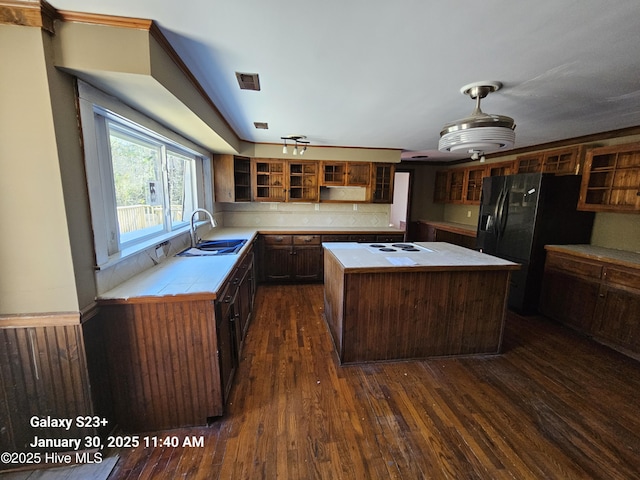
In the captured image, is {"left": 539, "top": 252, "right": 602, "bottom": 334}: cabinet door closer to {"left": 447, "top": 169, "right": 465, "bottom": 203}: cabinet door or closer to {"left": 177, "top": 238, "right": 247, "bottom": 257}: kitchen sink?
{"left": 447, "top": 169, "right": 465, "bottom": 203}: cabinet door

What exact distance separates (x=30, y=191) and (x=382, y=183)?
13.9 feet

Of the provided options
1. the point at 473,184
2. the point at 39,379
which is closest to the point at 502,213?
the point at 473,184

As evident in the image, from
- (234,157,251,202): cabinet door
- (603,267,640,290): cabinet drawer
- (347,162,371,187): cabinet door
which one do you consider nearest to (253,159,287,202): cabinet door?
(234,157,251,202): cabinet door

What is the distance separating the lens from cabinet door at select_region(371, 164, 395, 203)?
4582 millimetres

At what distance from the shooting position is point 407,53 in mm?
1483

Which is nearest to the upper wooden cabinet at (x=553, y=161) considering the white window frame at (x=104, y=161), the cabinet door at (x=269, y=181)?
the cabinet door at (x=269, y=181)

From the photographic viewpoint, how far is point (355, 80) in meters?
1.86

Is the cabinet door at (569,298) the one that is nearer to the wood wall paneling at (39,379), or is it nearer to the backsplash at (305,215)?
the backsplash at (305,215)

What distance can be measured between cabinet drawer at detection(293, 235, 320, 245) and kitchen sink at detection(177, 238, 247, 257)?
1.05 m

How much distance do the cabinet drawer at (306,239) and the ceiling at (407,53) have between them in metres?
1.97

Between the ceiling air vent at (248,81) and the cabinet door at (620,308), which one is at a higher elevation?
the ceiling air vent at (248,81)

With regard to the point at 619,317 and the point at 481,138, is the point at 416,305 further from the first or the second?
the point at 619,317

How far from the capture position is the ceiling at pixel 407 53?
3.77 ft

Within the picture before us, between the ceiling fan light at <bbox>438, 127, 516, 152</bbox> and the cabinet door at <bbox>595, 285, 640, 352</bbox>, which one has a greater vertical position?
the ceiling fan light at <bbox>438, 127, 516, 152</bbox>
